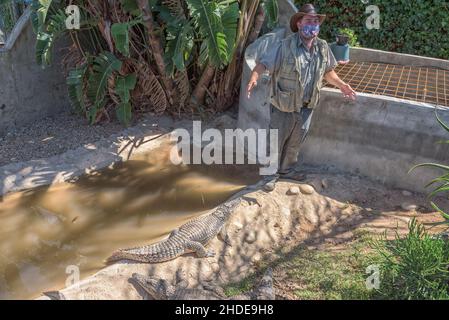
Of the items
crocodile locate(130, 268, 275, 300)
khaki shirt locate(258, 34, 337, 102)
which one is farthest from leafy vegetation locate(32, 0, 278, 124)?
crocodile locate(130, 268, 275, 300)

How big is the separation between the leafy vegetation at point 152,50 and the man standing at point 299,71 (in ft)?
3.87

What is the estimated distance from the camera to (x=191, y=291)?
3793 millimetres

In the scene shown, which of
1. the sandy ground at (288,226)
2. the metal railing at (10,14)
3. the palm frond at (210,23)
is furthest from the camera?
the metal railing at (10,14)

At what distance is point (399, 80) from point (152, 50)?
3956 millimetres

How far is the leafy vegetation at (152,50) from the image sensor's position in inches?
224

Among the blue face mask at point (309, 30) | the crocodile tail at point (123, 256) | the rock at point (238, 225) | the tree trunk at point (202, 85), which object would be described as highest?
the blue face mask at point (309, 30)

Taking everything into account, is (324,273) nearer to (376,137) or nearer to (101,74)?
(376,137)

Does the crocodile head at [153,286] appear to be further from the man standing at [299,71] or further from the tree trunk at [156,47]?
the tree trunk at [156,47]

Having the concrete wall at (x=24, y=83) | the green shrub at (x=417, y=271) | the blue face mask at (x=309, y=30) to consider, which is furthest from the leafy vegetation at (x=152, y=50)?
Answer: the green shrub at (x=417, y=271)

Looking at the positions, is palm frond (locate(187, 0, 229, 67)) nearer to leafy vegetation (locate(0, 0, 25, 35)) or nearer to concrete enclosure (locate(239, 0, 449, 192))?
concrete enclosure (locate(239, 0, 449, 192))

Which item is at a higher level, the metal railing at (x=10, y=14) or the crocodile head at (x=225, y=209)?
the metal railing at (x=10, y=14)

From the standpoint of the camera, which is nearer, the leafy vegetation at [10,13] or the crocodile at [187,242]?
the crocodile at [187,242]

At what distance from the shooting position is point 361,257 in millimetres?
4176
